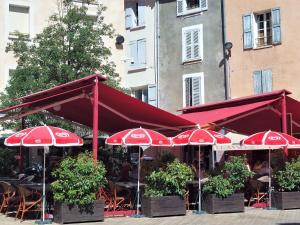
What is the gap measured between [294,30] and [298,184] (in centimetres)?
1196

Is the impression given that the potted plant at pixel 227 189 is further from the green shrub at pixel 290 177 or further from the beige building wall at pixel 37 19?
the beige building wall at pixel 37 19

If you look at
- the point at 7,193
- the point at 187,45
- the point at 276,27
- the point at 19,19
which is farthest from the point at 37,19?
the point at 7,193

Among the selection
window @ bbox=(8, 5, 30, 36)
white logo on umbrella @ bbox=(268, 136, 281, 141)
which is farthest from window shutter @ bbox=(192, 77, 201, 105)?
white logo on umbrella @ bbox=(268, 136, 281, 141)

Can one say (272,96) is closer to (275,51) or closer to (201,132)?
(201,132)

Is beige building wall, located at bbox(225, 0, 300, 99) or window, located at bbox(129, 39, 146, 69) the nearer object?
beige building wall, located at bbox(225, 0, 300, 99)

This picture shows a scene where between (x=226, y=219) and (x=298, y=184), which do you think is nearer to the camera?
(x=226, y=219)

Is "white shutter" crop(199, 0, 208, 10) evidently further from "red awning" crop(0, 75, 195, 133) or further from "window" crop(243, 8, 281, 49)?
"red awning" crop(0, 75, 195, 133)

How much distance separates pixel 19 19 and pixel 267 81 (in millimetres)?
12012

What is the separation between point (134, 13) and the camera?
32.8 m

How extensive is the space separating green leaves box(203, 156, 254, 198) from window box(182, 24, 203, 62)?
14940 mm

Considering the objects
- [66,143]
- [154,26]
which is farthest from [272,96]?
[154,26]

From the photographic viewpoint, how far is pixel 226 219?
13602mm

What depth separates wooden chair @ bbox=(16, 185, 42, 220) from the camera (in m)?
13.2

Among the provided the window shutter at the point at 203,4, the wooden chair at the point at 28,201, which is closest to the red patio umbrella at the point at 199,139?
the wooden chair at the point at 28,201
